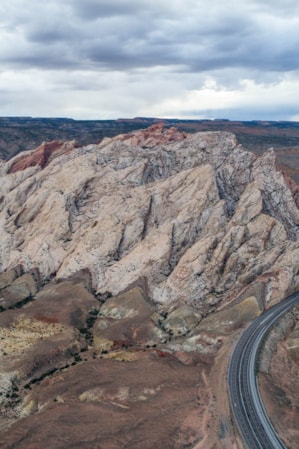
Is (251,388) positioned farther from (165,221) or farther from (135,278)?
(165,221)

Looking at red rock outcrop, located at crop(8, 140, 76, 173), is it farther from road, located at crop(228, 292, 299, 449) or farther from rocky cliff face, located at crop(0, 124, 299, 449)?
road, located at crop(228, 292, 299, 449)

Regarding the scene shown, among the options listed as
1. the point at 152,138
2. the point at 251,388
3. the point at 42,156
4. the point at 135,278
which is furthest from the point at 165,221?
the point at 42,156

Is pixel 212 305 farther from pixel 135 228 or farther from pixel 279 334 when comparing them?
pixel 135 228

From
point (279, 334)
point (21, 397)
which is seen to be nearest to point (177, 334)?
point (279, 334)

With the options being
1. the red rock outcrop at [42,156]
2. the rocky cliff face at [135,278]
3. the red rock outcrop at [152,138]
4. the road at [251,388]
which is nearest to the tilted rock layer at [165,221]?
the rocky cliff face at [135,278]

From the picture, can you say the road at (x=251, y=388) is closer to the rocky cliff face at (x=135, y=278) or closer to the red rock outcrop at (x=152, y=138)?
the rocky cliff face at (x=135, y=278)
